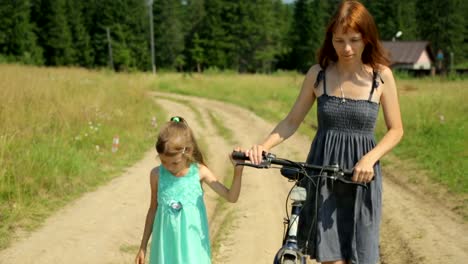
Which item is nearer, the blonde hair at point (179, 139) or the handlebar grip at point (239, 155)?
the handlebar grip at point (239, 155)

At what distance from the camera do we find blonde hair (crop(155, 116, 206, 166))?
9.89ft

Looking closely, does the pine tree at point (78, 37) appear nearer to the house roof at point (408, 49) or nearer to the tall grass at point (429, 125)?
the house roof at point (408, 49)

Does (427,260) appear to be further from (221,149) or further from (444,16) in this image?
(444,16)

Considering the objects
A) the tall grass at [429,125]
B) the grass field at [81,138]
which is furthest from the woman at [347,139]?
the tall grass at [429,125]

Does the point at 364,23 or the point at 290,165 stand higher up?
the point at 364,23

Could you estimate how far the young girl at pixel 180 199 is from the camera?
3.04 m

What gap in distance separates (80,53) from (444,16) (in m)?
38.9

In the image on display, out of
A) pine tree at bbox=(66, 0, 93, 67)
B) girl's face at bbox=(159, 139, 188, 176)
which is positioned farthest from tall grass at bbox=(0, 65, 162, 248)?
pine tree at bbox=(66, 0, 93, 67)

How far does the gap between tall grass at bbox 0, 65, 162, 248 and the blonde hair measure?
11.0 feet

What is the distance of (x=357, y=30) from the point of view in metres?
2.66

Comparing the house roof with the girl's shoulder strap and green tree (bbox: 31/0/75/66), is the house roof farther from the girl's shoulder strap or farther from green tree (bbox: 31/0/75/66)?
the girl's shoulder strap

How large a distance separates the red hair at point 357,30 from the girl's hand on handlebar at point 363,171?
516 mm

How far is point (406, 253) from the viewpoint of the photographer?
18.0 ft

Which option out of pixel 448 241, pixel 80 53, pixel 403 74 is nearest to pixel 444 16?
pixel 403 74
